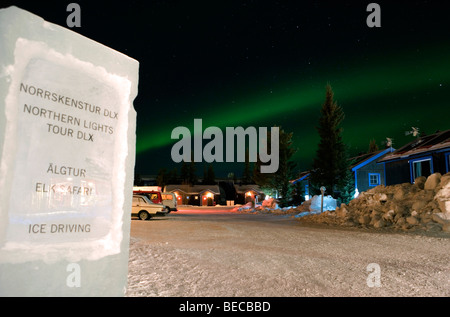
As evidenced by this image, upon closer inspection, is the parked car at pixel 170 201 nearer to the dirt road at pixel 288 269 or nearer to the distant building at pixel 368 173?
the distant building at pixel 368 173

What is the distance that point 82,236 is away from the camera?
3.36 m

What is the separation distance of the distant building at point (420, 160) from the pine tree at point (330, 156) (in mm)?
5001

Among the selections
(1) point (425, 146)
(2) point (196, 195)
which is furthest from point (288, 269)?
(2) point (196, 195)

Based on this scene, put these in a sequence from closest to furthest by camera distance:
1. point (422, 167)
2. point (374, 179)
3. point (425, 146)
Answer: point (425, 146)
point (422, 167)
point (374, 179)

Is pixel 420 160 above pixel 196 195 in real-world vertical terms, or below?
above

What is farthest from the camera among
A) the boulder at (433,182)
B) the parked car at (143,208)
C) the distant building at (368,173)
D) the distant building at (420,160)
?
the distant building at (368,173)

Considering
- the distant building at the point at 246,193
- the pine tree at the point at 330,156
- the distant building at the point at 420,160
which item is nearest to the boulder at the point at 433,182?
the distant building at the point at 420,160

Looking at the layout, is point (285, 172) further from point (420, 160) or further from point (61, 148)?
point (61, 148)

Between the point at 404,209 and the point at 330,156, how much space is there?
17613 mm

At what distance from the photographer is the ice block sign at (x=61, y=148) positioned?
2.97 m

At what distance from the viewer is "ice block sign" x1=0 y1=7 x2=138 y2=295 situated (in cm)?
297

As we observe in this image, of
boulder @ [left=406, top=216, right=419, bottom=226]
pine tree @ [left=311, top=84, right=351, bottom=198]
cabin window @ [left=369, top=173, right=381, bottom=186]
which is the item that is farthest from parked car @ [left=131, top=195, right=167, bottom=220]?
cabin window @ [left=369, top=173, right=381, bottom=186]

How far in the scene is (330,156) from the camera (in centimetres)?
3177
